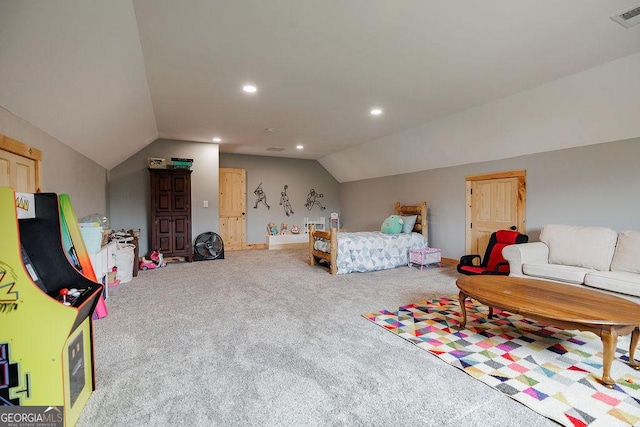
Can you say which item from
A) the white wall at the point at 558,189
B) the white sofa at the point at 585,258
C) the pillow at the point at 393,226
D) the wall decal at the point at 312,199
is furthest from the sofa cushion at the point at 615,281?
the wall decal at the point at 312,199

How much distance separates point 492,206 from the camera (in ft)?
16.5

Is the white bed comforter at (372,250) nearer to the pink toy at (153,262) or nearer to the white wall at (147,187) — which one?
the white wall at (147,187)

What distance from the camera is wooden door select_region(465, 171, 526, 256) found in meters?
4.63

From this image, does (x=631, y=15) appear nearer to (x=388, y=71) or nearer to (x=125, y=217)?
(x=388, y=71)

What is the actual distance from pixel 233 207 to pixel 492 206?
19.0 ft

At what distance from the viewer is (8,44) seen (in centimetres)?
172

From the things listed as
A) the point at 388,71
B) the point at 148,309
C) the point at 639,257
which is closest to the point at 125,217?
the point at 148,309

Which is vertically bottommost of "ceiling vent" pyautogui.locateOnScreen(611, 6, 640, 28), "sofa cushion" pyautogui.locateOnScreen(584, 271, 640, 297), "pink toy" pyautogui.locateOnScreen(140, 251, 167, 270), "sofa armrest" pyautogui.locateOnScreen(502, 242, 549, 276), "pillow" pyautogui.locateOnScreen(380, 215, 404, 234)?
"pink toy" pyautogui.locateOnScreen(140, 251, 167, 270)

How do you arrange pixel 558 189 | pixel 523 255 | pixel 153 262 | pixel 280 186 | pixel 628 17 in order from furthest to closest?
pixel 280 186, pixel 153 262, pixel 558 189, pixel 523 255, pixel 628 17

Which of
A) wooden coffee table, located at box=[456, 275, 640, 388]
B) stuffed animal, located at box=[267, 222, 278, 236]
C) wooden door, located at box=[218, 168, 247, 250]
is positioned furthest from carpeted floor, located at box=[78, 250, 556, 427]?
stuffed animal, located at box=[267, 222, 278, 236]

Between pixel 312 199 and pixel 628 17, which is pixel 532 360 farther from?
pixel 312 199

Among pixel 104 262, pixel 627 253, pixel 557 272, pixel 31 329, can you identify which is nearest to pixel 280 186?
pixel 104 262

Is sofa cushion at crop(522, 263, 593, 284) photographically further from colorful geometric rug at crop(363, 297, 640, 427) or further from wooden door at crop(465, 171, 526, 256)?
wooden door at crop(465, 171, 526, 256)

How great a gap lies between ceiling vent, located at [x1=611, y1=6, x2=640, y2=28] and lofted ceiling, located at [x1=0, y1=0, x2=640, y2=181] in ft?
0.18
